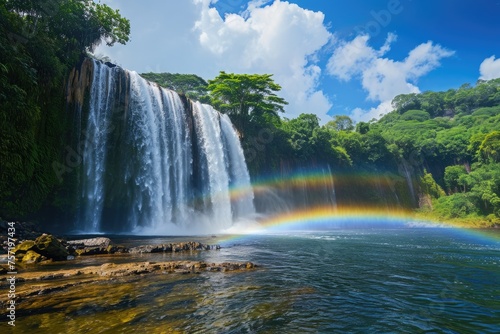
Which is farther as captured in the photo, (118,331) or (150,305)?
(150,305)

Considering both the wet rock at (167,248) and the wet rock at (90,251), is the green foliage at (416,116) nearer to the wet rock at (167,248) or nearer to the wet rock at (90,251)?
the wet rock at (167,248)

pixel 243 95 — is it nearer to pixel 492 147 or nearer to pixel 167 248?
pixel 167 248

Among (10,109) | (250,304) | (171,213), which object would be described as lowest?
(250,304)

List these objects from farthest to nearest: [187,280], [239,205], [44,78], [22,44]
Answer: [239,205]
[44,78]
[22,44]
[187,280]

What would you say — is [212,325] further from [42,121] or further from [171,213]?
[171,213]

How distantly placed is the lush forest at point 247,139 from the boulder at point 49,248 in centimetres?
861

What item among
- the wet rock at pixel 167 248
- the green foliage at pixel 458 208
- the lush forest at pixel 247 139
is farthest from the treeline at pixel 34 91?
the green foliage at pixel 458 208

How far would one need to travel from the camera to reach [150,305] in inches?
229

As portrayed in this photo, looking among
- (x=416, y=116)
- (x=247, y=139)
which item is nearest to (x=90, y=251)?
(x=247, y=139)

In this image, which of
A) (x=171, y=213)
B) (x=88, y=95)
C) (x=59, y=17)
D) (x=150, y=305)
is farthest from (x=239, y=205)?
(x=150, y=305)

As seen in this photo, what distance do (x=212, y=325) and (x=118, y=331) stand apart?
142 centimetres

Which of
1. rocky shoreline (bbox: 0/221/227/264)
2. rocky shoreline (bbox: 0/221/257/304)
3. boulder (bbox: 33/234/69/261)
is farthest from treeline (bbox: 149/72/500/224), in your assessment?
boulder (bbox: 33/234/69/261)

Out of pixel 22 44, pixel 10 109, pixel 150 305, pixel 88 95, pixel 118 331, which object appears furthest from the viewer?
pixel 88 95

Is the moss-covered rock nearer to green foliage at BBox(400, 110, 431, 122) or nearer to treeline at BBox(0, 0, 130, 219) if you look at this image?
treeline at BBox(0, 0, 130, 219)
